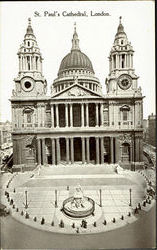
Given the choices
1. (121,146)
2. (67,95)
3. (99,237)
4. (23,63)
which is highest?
(23,63)

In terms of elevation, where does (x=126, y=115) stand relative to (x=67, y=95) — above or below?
below

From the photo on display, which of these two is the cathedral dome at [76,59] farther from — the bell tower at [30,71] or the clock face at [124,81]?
the clock face at [124,81]

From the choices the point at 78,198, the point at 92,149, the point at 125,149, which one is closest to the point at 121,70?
the point at 125,149

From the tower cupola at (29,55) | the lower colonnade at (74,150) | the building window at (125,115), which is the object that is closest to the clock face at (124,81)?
the building window at (125,115)

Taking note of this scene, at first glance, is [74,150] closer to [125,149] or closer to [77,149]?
[77,149]

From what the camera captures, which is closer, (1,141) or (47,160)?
A: (1,141)

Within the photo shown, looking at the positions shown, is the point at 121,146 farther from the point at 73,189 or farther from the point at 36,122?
the point at 36,122

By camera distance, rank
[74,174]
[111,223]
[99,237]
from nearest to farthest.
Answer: [99,237] → [111,223] → [74,174]

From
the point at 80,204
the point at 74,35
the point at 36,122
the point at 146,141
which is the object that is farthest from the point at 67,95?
the point at 80,204
